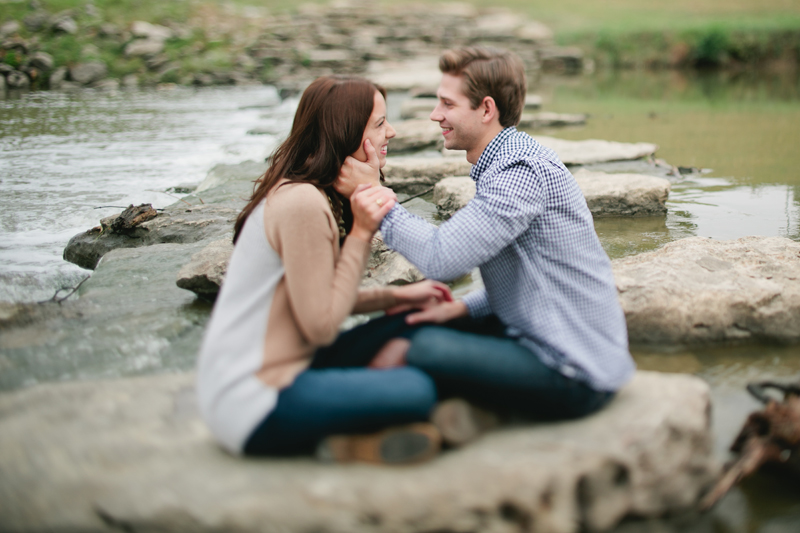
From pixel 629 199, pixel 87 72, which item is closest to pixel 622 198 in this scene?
pixel 629 199

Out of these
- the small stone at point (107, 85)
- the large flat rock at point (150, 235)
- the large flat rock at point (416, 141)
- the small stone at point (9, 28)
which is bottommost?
the small stone at point (107, 85)

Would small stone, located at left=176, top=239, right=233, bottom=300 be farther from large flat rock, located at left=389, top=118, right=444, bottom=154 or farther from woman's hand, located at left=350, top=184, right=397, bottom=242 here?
large flat rock, located at left=389, top=118, right=444, bottom=154

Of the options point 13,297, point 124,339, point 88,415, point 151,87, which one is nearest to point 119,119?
point 151,87

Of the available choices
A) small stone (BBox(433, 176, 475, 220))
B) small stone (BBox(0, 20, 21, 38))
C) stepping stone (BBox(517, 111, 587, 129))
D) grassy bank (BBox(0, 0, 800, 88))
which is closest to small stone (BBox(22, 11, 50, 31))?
grassy bank (BBox(0, 0, 800, 88))

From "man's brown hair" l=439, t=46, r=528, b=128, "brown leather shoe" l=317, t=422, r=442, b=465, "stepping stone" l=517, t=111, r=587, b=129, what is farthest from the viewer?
"stepping stone" l=517, t=111, r=587, b=129

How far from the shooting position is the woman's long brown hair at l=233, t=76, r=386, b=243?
229 centimetres

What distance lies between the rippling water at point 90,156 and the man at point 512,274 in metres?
2.56

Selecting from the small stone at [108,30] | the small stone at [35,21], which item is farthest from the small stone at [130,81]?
the small stone at [35,21]

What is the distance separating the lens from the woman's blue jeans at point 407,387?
1.89 m

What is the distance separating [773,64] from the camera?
1859 centimetres

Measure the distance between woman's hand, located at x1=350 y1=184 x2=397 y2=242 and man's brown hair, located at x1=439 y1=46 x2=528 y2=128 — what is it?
56 cm

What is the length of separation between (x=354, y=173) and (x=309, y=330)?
62 centimetres

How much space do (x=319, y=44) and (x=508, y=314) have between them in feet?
58.4

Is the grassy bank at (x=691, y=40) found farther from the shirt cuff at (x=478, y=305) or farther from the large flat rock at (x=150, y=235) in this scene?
the shirt cuff at (x=478, y=305)
